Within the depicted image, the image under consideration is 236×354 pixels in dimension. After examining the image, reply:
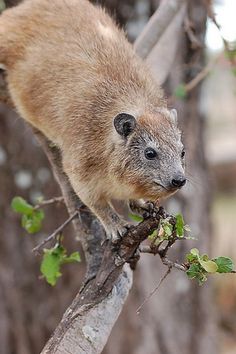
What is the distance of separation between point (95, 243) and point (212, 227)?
3266 millimetres

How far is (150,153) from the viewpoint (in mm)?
2959

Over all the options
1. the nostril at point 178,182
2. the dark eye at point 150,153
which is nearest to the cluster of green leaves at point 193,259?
the nostril at point 178,182

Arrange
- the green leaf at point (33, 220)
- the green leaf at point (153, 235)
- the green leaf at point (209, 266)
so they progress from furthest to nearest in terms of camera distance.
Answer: the green leaf at point (33, 220) → the green leaf at point (153, 235) → the green leaf at point (209, 266)

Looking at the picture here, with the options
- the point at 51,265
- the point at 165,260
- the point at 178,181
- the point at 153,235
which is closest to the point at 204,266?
the point at 165,260

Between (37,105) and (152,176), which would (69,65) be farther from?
(152,176)

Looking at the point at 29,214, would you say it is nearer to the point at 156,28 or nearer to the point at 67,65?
the point at 67,65

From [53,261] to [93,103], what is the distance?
2.54 ft

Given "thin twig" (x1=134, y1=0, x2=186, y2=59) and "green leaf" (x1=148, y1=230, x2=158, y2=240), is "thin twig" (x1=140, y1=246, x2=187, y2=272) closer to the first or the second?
"green leaf" (x1=148, y1=230, x2=158, y2=240)

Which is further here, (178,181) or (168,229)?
(178,181)

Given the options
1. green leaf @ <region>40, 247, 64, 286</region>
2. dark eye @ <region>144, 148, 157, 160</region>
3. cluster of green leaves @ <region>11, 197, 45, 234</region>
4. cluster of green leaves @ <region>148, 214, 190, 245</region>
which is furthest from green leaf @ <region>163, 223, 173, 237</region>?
cluster of green leaves @ <region>11, 197, 45, 234</region>

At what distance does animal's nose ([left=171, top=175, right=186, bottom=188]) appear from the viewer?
109 inches

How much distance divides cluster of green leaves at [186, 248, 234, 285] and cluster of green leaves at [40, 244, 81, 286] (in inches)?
31.1

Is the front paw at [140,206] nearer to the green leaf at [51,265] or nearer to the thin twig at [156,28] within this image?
the green leaf at [51,265]

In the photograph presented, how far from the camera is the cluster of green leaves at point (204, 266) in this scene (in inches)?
87.6
